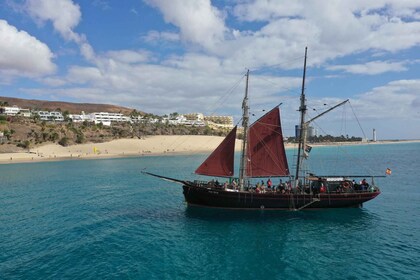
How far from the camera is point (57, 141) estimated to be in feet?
515

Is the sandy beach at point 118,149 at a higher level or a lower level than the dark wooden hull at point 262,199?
higher

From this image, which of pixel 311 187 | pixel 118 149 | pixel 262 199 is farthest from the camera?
pixel 118 149

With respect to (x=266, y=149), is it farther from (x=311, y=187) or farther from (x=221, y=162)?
(x=311, y=187)

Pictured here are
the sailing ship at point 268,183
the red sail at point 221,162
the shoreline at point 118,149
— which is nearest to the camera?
the sailing ship at point 268,183

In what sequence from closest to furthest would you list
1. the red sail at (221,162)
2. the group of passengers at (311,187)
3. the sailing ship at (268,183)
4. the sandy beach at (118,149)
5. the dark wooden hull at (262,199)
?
the dark wooden hull at (262,199)
the sailing ship at (268,183)
the group of passengers at (311,187)
the red sail at (221,162)
the sandy beach at (118,149)

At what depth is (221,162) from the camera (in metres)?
43.1

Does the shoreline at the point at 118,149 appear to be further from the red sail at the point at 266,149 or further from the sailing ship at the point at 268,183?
the red sail at the point at 266,149

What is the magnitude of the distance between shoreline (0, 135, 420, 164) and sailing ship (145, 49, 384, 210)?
250ft

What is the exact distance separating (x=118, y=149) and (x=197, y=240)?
455 ft

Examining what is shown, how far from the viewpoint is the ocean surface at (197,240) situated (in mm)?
23422

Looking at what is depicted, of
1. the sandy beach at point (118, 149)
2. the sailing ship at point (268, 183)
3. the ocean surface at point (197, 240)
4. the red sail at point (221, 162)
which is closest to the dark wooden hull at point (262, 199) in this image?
the sailing ship at point (268, 183)

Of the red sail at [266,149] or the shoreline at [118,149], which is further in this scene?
the shoreline at [118,149]

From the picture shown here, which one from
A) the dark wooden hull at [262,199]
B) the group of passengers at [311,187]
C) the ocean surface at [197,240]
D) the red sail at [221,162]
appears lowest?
the ocean surface at [197,240]

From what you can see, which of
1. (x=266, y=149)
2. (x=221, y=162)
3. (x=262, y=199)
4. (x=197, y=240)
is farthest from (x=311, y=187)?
(x=197, y=240)
